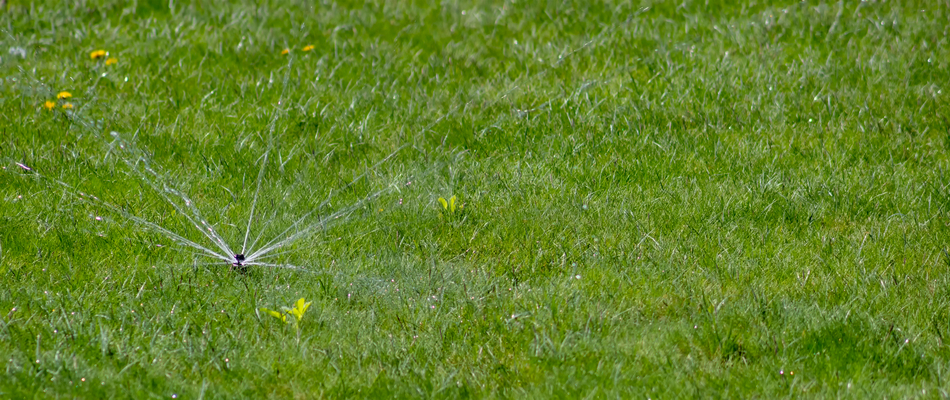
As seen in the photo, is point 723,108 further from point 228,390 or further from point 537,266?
point 228,390

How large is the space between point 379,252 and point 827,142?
8.75ft

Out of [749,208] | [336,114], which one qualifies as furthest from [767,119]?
[336,114]

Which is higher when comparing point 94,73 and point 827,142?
point 94,73

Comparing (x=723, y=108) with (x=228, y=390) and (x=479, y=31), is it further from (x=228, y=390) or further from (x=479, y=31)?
(x=228, y=390)

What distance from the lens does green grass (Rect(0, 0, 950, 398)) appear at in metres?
3.45

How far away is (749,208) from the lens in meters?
4.58

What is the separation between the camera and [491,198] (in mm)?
4711

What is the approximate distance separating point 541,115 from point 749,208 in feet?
4.96

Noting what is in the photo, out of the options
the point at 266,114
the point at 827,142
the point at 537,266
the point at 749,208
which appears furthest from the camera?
the point at 266,114

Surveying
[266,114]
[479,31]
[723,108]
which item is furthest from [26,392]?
[479,31]

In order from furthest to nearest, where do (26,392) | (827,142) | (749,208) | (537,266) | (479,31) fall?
(479,31)
(827,142)
(749,208)
(537,266)
(26,392)

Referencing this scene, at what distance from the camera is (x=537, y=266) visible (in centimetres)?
414

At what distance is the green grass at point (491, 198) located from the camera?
3453 mm

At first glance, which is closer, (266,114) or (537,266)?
(537,266)
